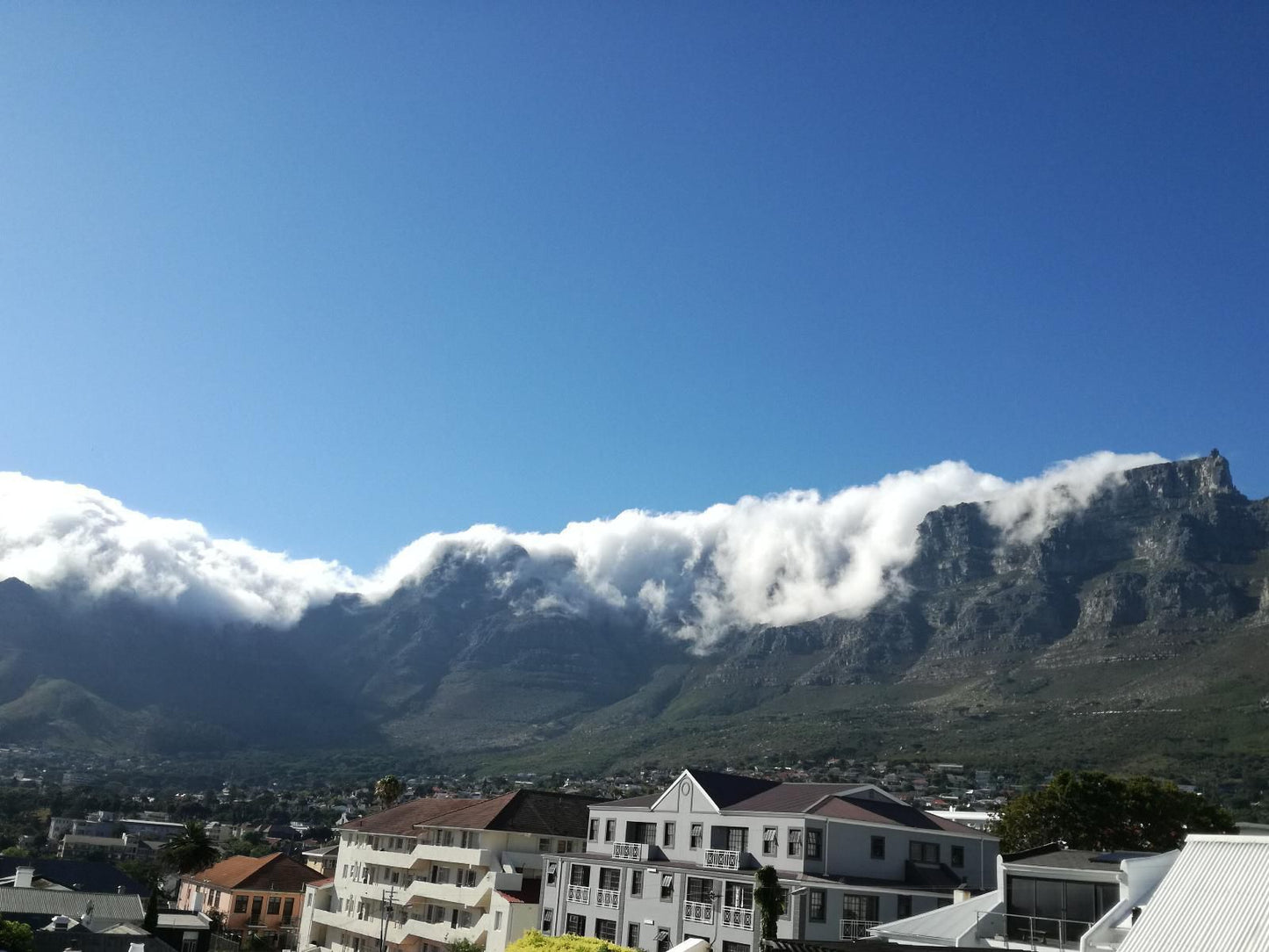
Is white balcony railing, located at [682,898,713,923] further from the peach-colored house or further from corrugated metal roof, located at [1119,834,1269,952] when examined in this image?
the peach-colored house

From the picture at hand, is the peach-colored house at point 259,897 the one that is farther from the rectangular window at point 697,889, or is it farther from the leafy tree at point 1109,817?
the leafy tree at point 1109,817

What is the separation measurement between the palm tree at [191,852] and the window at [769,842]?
68140 mm

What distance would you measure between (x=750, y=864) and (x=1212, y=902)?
104 ft

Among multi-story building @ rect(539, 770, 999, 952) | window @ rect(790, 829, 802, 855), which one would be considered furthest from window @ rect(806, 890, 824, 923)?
window @ rect(790, 829, 802, 855)

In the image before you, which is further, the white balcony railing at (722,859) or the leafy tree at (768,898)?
the white balcony railing at (722,859)

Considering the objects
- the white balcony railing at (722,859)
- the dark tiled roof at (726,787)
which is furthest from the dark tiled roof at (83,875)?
the white balcony railing at (722,859)

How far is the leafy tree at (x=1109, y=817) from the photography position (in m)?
65.6

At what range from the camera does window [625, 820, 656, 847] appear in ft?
187

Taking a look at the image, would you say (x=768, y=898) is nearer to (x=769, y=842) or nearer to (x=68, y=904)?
(x=769, y=842)

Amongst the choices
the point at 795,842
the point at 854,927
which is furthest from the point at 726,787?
the point at 854,927

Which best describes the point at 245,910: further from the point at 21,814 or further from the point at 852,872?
the point at 21,814

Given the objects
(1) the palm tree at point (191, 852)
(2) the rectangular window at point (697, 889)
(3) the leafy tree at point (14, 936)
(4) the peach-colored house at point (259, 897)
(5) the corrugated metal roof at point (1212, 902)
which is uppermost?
(5) the corrugated metal roof at point (1212, 902)

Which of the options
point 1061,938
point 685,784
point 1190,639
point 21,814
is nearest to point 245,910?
point 685,784

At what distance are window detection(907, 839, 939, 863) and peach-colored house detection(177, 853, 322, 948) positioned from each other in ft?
190
